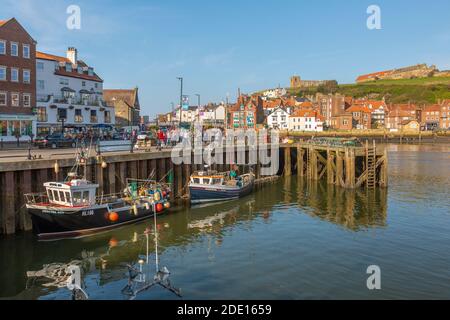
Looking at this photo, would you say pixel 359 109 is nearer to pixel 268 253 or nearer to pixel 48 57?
pixel 48 57

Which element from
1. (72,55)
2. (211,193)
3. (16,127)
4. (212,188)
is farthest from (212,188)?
(72,55)

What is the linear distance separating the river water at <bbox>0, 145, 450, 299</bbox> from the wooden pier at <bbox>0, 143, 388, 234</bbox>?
2393 millimetres

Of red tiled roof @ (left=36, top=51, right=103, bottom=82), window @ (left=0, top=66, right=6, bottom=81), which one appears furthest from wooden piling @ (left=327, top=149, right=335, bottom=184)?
red tiled roof @ (left=36, top=51, right=103, bottom=82)

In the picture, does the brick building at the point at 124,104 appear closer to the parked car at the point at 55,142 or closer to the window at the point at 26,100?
the window at the point at 26,100

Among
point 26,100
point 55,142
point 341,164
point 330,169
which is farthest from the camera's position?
point 26,100

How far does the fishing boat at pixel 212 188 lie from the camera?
117 feet

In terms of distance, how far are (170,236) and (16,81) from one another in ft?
104

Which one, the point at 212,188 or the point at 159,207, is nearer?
the point at 159,207

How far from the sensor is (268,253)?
73.5 ft

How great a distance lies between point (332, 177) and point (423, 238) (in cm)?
2147

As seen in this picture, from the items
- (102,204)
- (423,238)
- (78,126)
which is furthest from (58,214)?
(78,126)

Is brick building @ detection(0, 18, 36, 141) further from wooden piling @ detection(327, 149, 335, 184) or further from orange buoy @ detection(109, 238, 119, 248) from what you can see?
wooden piling @ detection(327, 149, 335, 184)

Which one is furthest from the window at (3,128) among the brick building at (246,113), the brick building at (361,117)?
the brick building at (361,117)

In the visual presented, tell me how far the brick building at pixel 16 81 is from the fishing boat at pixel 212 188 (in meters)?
21.7
